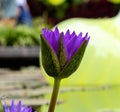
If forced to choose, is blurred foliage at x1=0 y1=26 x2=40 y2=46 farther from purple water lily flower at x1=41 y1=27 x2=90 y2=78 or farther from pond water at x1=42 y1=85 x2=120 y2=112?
purple water lily flower at x1=41 y1=27 x2=90 y2=78

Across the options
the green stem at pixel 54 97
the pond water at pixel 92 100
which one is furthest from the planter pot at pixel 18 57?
the green stem at pixel 54 97

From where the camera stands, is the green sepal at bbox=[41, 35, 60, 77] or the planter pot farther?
the planter pot

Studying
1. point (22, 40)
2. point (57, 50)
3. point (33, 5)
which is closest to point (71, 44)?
point (57, 50)

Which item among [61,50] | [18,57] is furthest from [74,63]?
[18,57]

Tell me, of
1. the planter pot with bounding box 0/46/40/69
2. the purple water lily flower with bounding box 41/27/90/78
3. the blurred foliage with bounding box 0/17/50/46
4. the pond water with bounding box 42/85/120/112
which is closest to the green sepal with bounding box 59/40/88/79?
the purple water lily flower with bounding box 41/27/90/78

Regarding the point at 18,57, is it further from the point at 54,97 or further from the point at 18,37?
the point at 54,97

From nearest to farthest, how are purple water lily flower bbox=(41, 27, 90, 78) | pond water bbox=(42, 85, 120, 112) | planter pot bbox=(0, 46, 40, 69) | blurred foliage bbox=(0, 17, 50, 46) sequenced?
purple water lily flower bbox=(41, 27, 90, 78) < pond water bbox=(42, 85, 120, 112) < planter pot bbox=(0, 46, 40, 69) < blurred foliage bbox=(0, 17, 50, 46)

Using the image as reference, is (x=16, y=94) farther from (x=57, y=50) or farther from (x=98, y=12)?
(x=98, y=12)

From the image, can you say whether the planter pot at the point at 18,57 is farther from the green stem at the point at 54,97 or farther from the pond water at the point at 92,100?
the green stem at the point at 54,97
